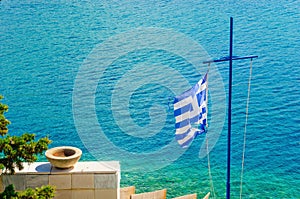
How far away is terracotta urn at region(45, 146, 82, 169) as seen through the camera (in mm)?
9169

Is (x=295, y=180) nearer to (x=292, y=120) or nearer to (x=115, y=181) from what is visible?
(x=292, y=120)

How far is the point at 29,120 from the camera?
59.2ft

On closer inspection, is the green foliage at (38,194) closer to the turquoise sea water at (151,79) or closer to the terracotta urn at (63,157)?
the terracotta urn at (63,157)

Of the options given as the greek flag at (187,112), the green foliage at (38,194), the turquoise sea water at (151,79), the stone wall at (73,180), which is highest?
the turquoise sea water at (151,79)

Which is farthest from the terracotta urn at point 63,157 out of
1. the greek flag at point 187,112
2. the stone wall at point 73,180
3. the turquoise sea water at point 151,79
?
the turquoise sea water at point 151,79

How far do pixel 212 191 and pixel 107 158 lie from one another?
3.35 metres

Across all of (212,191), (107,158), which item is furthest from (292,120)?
(107,158)

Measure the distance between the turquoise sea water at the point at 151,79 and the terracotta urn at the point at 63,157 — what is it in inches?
190

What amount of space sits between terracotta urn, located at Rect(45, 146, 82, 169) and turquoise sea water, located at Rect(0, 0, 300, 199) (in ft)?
15.8

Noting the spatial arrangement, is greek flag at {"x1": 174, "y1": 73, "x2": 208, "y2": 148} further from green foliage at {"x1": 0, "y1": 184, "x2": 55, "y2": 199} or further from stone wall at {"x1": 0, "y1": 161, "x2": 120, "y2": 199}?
green foliage at {"x1": 0, "y1": 184, "x2": 55, "y2": 199}

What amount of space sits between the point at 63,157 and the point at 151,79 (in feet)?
38.6

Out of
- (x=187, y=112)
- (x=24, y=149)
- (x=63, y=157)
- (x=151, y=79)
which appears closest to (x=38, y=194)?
(x=24, y=149)

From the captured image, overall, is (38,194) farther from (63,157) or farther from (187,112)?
(187,112)

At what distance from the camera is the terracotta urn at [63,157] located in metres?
9.17
